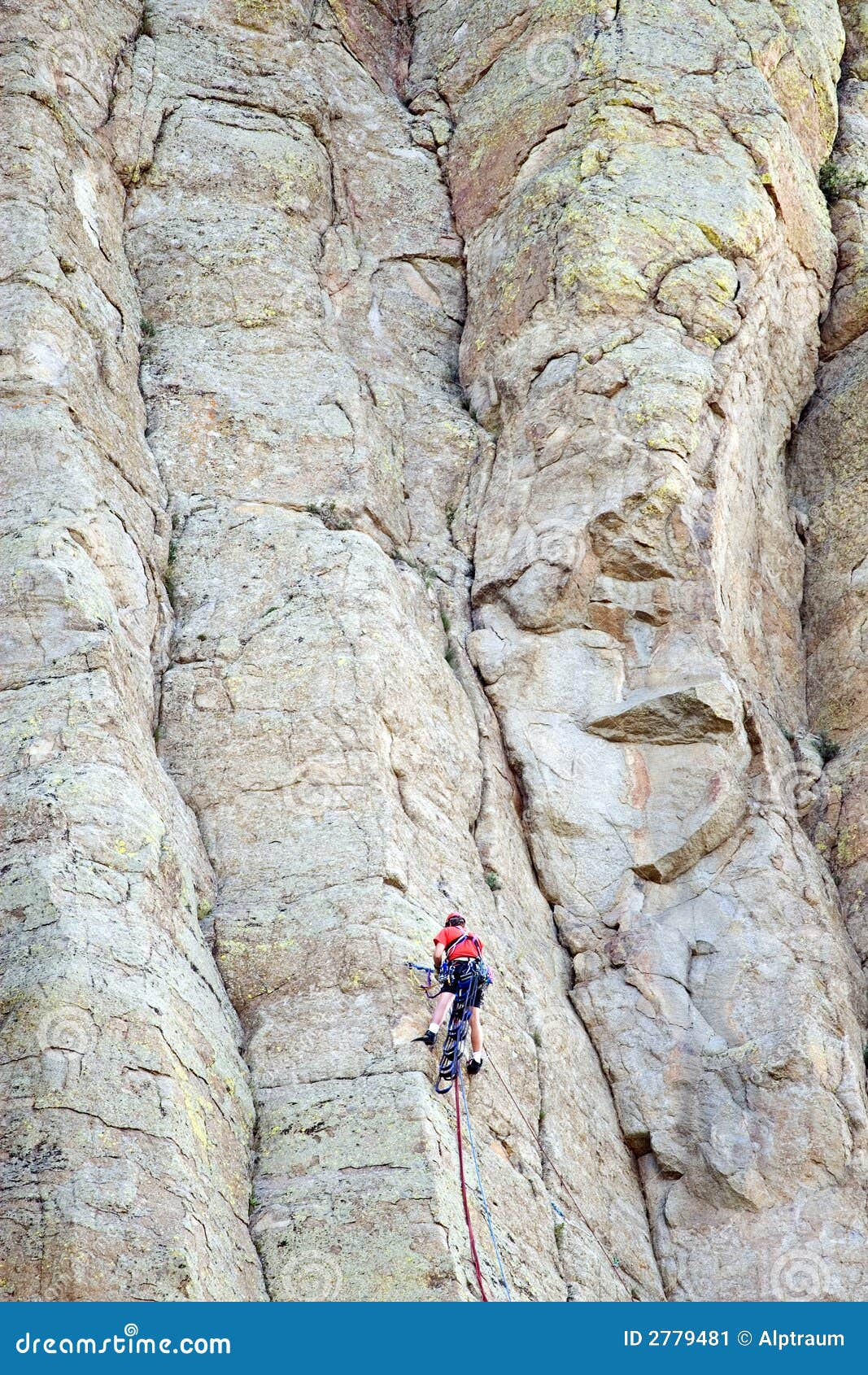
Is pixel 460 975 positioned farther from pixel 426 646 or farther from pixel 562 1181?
pixel 426 646

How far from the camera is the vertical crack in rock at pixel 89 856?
499 inches

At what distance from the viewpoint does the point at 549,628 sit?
2070cm

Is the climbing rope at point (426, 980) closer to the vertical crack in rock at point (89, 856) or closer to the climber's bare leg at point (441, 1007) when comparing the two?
the climber's bare leg at point (441, 1007)

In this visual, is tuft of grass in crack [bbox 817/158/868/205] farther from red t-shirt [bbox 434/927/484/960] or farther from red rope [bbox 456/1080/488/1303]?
red rope [bbox 456/1080/488/1303]

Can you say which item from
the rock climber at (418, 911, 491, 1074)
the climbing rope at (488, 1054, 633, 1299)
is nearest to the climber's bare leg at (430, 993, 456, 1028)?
the rock climber at (418, 911, 491, 1074)

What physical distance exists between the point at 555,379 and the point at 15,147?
7520 millimetres

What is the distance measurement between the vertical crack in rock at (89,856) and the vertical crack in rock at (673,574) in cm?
505

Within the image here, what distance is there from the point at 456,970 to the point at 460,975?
0.06 meters

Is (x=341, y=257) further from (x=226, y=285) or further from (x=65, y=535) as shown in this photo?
(x=65, y=535)

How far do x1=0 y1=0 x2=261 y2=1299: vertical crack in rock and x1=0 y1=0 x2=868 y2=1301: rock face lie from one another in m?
A: 0.04

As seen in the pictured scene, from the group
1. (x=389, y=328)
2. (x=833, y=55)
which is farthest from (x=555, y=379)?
(x=833, y=55)

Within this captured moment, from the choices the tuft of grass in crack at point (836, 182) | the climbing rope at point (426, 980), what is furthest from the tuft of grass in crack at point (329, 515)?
the tuft of grass in crack at point (836, 182)

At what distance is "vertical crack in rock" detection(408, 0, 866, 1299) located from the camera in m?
17.6

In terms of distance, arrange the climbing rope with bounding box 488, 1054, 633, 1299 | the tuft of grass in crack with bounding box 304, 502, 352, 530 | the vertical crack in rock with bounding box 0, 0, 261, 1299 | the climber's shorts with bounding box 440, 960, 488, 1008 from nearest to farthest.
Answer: the vertical crack in rock with bounding box 0, 0, 261, 1299, the climber's shorts with bounding box 440, 960, 488, 1008, the climbing rope with bounding box 488, 1054, 633, 1299, the tuft of grass in crack with bounding box 304, 502, 352, 530
